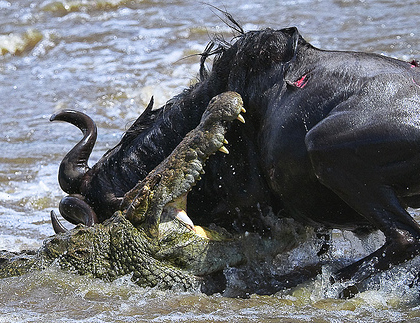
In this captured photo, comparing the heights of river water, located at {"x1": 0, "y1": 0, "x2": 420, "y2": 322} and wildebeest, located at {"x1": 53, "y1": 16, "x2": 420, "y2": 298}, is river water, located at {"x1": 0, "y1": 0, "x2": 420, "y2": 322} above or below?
below

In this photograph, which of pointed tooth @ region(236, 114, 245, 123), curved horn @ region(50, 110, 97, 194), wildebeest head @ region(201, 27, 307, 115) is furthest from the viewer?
curved horn @ region(50, 110, 97, 194)

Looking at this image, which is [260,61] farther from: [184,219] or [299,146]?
[184,219]

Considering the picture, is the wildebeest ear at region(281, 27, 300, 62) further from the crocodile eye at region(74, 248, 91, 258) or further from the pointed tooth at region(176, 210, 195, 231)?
the crocodile eye at region(74, 248, 91, 258)

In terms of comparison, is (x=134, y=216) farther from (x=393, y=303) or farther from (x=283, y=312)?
(x=393, y=303)

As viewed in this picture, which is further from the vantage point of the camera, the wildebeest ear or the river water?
the wildebeest ear

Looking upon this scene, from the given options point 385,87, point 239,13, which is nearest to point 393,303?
point 385,87

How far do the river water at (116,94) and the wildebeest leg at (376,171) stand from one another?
0.27m

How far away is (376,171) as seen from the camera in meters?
4.31

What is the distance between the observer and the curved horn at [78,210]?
4.98 meters

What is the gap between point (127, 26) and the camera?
15008 millimetres

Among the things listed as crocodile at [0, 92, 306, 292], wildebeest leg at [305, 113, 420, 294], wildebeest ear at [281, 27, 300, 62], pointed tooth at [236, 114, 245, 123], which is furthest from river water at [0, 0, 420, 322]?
wildebeest ear at [281, 27, 300, 62]

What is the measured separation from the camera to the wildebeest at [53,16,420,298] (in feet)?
14.1

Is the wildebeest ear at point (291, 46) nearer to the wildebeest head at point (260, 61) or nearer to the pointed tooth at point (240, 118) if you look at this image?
the wildebeest head at point (260, 61)

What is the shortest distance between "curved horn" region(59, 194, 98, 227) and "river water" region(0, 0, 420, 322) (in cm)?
46
